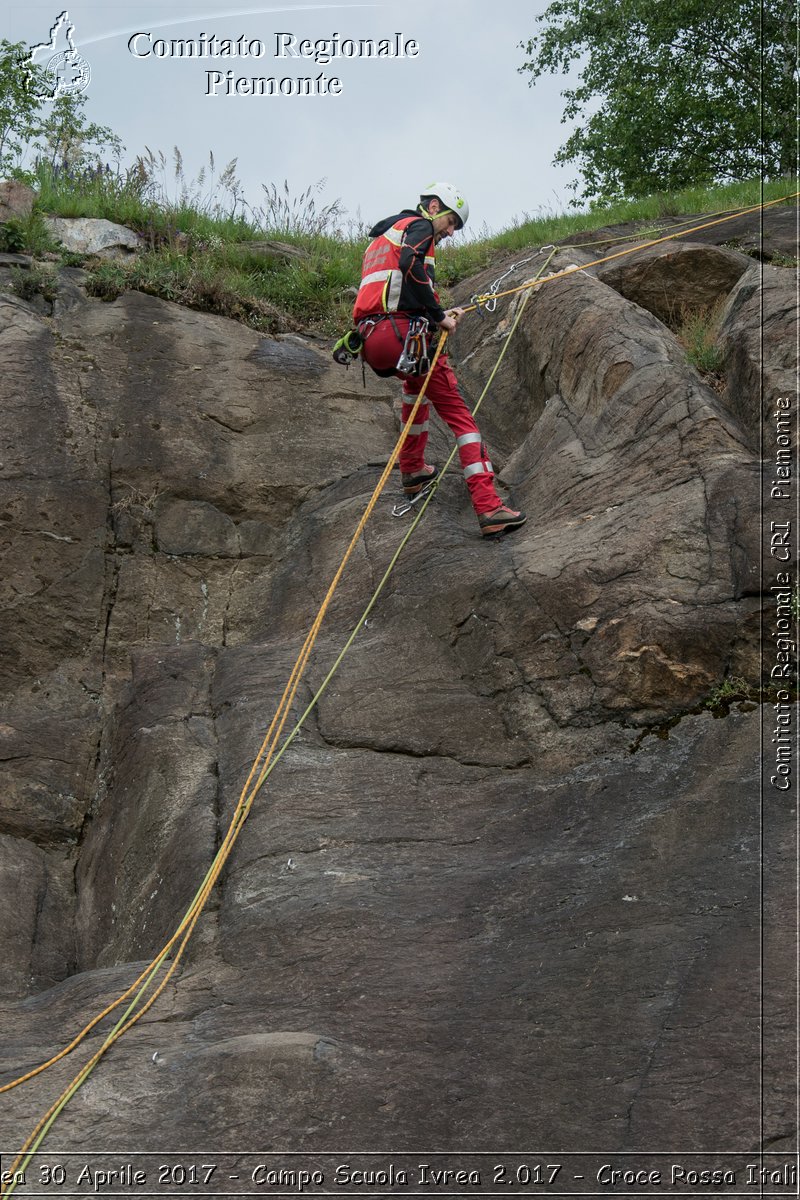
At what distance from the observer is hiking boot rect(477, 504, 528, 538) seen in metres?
7.63

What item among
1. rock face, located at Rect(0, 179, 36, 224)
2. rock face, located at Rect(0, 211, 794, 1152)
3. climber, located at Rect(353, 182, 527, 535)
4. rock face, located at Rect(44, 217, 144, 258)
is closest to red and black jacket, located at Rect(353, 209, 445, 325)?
climber, located at Rect(353, 182, 527, 535)

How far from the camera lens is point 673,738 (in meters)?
5.97

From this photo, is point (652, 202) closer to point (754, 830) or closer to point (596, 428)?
point (596, 428)

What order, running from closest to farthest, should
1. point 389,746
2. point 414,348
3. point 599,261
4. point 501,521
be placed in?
point 389,746, point 501,521, point 414,348, point 599,261

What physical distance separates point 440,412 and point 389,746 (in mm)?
3023

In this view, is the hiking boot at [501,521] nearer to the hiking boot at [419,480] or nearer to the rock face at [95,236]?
the hiking boot at [419,480]

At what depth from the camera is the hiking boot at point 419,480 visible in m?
8.36

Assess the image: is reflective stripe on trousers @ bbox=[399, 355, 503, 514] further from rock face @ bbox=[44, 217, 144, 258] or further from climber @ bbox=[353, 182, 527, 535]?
rock face @ bbox=[44, 217, 144, 258]

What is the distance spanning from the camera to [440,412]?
27.7 feet

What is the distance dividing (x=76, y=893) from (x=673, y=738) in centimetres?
377

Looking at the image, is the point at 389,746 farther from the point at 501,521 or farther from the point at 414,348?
the point at 414,348

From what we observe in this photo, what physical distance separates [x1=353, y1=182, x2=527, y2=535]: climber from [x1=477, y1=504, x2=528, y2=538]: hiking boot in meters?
0.03

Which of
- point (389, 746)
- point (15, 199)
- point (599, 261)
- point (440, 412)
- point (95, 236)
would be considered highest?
point (15, 199)

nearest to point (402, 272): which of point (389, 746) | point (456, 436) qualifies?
point (456, 436)
